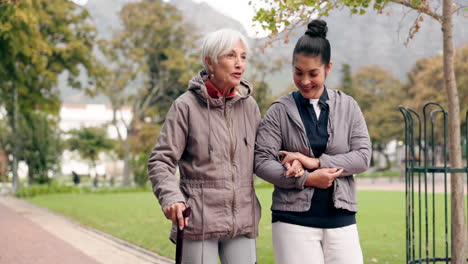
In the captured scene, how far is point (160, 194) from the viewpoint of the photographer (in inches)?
109

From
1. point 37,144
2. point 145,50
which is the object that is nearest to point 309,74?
point 37,144

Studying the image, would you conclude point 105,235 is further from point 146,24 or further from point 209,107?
point 146,24

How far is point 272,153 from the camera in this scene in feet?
9.47

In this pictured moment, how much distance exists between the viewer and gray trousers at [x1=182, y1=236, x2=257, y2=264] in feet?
9.31

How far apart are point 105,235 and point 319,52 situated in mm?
8393

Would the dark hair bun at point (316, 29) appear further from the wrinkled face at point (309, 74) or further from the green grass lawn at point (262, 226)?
the green grass lawn at point (262, 226)

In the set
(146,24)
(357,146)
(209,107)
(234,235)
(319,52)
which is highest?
(146,24)

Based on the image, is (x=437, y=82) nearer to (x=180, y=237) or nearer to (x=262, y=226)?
(x=262, y=226)

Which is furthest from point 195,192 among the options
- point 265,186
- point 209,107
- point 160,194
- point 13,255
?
point 265,186

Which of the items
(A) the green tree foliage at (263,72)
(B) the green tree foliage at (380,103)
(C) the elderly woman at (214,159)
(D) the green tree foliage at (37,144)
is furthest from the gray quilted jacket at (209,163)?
(B) the green tree foliage at (380,103)

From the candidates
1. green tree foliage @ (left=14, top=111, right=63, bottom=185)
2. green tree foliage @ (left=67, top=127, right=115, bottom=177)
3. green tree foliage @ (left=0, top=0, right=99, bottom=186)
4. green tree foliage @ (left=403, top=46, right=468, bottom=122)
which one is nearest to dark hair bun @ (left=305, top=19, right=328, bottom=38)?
green tree foliage @ (left=0, top=0, right=99, bottom=186)

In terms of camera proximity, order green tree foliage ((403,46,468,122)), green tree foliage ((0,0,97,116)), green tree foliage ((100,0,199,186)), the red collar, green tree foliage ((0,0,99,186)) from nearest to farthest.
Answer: the red collar < green tree foliage ((0,0,97,116)) < green tree foliage ((0,0,99,186)) < green tree foliage ((403,46,468,122)) < green tree foliage ((100,0,199,186))

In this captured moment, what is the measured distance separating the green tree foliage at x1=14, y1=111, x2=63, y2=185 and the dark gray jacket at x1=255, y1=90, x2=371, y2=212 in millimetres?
26646

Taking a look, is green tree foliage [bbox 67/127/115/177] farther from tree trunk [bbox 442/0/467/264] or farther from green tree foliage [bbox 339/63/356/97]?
tree trunk [bbox 442/0/467/264]
